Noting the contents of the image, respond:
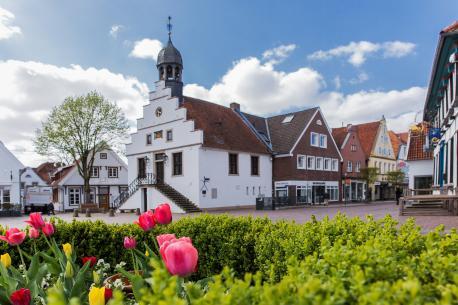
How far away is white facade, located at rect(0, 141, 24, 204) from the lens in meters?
38.6

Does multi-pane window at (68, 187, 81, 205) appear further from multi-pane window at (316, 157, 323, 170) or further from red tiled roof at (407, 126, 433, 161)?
red tiled roof at (407, 126, 433, 161)

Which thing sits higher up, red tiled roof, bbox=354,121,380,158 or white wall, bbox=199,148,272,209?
red tiled roof, bbox=354,121,380,158

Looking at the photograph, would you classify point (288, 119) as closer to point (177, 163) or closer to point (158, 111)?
point (158, 111)

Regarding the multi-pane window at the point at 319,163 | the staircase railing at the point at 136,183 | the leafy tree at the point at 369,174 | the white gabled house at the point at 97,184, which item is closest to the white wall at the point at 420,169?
the multi-pane window at the point at 319,163

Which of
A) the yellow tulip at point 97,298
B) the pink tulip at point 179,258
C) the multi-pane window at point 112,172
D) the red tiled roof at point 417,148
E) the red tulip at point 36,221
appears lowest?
the multi-pane window at point 112,172

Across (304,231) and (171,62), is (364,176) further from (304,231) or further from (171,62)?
(304,231)

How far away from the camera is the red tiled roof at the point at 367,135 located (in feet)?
161

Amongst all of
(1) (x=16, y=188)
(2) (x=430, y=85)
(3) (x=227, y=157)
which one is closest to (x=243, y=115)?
(3) (x=227, y=157)

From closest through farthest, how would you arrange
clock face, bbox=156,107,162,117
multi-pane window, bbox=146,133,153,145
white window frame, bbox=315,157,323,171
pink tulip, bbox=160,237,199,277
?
pink tulip, bbox=160,237,199,277 → clock face, bbox=156,107,162,117 → multi-pane window, bbox=146,133,153,145 → white window frame, bbox=315,157,323,171

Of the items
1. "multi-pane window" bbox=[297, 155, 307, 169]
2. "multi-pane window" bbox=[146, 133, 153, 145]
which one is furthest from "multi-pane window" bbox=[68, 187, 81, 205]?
"multi-pane window" bbox=[297, 155, 307, 169]

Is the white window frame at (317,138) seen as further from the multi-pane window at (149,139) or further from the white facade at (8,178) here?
the white facade at (8,178)

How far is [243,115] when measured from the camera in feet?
123

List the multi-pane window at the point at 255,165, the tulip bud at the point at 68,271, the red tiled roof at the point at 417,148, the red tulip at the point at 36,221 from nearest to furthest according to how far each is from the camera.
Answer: the tulip bud at the point at 68,271
the red tulip at the point at 36,221
the red tiled roof at the point at 417,148
the multi-pane window at the point at 255,165

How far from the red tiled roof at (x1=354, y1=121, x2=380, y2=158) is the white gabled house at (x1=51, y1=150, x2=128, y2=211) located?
33.2 metres
